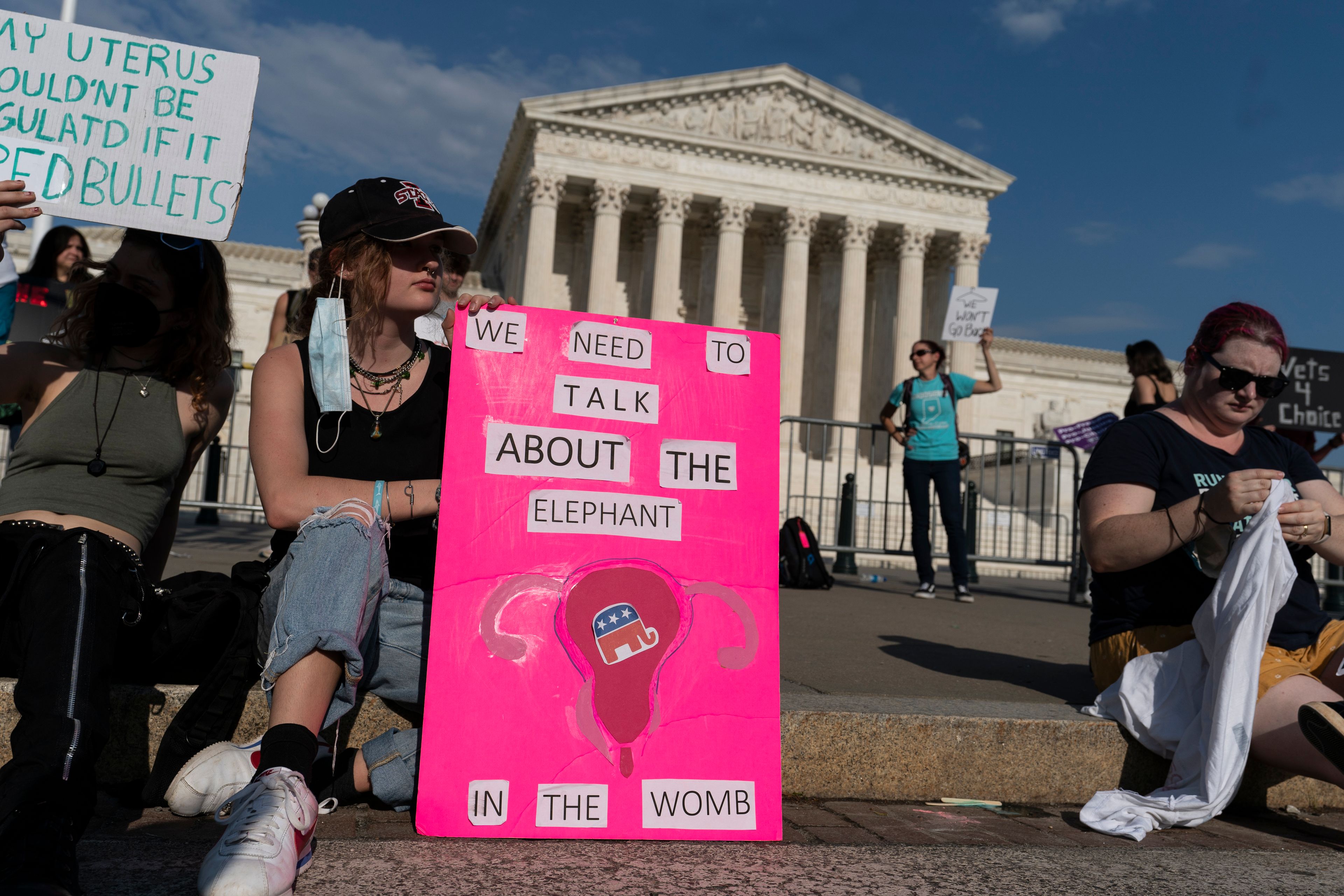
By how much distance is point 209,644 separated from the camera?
2588 millimetres

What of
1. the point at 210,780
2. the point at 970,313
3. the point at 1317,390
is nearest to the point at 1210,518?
the point at 210,780

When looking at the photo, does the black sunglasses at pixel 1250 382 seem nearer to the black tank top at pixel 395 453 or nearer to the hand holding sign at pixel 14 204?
the black tank top at pixel 395 453

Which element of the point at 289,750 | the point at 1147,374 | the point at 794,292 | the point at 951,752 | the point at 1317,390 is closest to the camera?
the point at 289,750

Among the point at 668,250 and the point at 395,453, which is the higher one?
the point at 668,250

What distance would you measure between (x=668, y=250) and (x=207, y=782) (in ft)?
109

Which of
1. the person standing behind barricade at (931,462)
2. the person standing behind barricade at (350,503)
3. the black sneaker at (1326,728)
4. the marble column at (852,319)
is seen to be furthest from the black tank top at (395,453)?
the marble column at (852,319)

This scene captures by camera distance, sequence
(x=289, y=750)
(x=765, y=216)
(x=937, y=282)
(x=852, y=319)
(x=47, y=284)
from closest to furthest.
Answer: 1. (x=289, y=750)
2. (x=47, y=284)
3. (x=852, y=319)
4. (x=765, y=216)
5. (x=937, y=282)

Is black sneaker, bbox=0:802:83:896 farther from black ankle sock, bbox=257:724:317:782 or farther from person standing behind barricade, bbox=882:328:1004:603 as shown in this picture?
person standing behind barricade, bbox=882:328:1004:603

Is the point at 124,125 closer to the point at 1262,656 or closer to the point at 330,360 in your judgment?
the point at 330,360

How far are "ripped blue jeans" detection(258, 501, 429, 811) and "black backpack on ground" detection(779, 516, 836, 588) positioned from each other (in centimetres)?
592

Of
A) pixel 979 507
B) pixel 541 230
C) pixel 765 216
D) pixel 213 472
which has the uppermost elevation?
pixel 765 216

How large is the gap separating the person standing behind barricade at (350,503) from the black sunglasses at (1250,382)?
213cm

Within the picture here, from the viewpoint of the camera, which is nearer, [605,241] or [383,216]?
[383,216]

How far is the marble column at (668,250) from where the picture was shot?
34.1 metres
